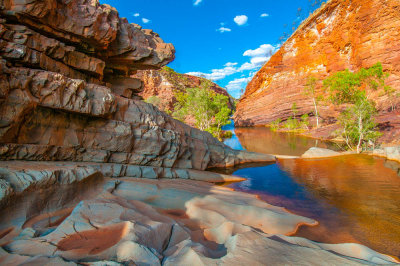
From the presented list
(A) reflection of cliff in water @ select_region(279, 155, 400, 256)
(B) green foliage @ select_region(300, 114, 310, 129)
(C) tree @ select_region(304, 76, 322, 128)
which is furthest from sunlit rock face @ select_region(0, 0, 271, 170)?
(C) tree @ select_region(304, 76, 322, 128)

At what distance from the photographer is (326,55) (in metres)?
41.3

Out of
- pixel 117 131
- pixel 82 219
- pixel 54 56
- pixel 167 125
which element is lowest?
pixel 82 219

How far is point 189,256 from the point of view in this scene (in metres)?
2.71

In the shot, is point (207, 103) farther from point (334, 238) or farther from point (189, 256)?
point (189, 256)

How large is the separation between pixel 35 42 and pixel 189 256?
9771mm

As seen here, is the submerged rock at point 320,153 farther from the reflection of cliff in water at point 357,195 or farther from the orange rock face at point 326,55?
the orange rock face at point 326,55

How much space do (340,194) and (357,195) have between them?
1.92 ft

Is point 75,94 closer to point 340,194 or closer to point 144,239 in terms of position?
point 144,239

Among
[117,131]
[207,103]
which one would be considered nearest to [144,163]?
[117,131]

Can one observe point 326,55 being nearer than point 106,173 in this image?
No

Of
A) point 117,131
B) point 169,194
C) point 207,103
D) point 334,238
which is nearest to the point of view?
point 334,238

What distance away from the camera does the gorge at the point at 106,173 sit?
3004mm

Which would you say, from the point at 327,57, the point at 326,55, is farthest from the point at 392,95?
the point at 326,55

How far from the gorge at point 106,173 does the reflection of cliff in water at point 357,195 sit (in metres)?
0.26
